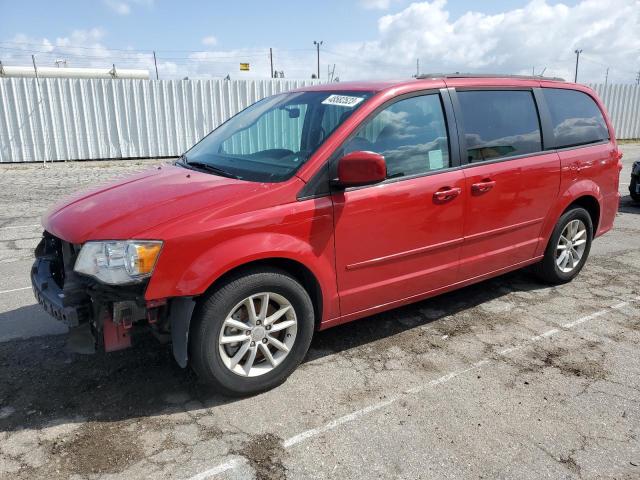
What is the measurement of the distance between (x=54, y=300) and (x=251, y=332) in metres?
1.14

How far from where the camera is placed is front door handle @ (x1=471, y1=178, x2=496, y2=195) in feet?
12.5

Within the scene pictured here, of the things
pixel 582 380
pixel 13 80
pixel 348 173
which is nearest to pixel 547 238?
pixel 582 380

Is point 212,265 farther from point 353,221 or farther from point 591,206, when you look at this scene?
point 591,206

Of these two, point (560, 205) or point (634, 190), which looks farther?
point (634, 190)

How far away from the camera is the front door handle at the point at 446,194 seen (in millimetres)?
3604

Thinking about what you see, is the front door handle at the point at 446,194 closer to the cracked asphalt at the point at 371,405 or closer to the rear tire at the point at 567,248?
the cracked asphalt at the point at 371,405

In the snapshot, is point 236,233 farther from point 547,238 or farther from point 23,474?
point 547,238

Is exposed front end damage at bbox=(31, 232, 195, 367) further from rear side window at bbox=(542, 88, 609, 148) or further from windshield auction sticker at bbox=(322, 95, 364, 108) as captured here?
rear side window at bbox=(542, 88, 609, 148)

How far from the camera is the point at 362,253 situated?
11.0ft

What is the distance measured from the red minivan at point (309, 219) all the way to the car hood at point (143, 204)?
0.04 ft

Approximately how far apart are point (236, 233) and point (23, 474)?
1.54 metres

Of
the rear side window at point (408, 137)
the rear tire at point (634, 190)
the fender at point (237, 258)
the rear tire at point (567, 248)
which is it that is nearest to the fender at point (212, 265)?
the fender at point (237, 258)

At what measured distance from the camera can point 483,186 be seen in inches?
151

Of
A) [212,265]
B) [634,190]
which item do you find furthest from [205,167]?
[634,190]
